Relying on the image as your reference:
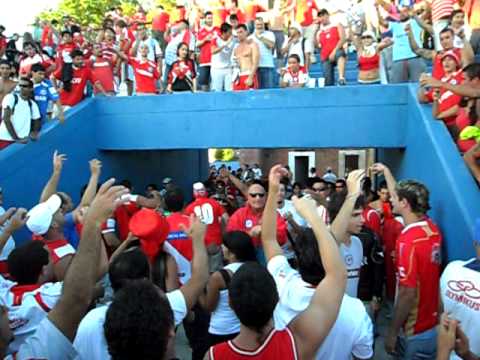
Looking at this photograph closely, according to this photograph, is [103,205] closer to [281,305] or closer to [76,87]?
[281,305]

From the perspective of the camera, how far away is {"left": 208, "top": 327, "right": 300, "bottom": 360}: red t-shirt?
234 cm

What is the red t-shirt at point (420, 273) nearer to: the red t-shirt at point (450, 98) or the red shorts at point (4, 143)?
the red t-shirt at point (450, 98)

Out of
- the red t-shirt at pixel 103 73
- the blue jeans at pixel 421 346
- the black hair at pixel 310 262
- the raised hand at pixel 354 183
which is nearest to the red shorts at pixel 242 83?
the red t-shirt at pixel 103 73

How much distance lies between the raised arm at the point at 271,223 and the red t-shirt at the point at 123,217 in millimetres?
3911

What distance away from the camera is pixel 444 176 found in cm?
578

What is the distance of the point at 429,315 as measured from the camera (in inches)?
168

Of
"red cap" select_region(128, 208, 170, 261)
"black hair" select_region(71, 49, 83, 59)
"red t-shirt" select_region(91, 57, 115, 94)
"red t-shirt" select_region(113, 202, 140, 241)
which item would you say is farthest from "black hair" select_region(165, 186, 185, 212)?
"red t-shirt" select_region(91, 57, 115, 94)

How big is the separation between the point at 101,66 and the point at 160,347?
9903mm

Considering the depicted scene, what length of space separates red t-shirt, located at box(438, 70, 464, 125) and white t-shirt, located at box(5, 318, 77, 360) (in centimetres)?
525

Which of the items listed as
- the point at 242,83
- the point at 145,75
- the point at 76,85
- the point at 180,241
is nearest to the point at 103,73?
the point at 76,85

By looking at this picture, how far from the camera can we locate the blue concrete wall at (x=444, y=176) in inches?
195

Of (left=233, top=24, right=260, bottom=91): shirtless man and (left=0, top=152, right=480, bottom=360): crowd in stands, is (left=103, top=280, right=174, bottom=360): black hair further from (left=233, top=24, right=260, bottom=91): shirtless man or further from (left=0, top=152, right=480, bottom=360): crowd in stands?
(left=233, top=24, right=260, bottom=91): shirtless man

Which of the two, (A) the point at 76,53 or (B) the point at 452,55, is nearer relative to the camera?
(B) the point at 452,55

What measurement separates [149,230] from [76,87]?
727 centimetres
